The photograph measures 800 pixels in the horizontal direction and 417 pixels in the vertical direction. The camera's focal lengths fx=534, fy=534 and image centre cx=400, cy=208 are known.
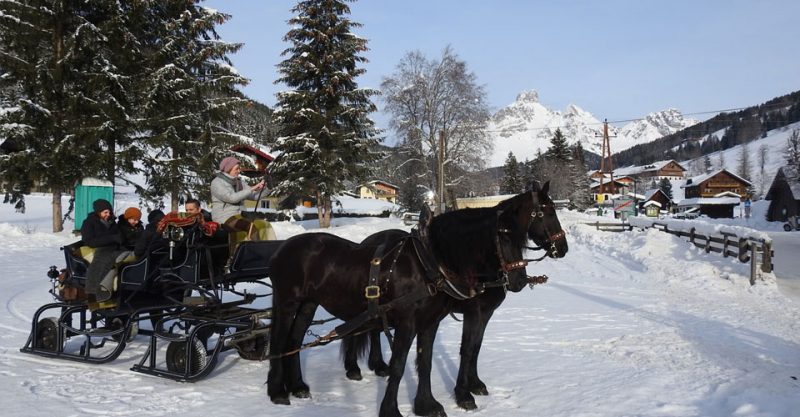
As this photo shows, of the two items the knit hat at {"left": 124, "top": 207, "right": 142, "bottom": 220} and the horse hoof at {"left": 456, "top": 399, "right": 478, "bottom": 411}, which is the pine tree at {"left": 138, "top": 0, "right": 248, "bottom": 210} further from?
the horse hoof at {"left": 456, "top": 399, "right": 478, "bottom": 411}

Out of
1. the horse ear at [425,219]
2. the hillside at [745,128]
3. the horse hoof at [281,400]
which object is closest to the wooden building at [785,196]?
the horse ear at [425,219]

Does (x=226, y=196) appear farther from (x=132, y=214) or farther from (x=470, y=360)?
(x=470, y=360)

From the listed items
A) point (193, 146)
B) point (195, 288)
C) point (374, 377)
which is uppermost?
point (193, 146)

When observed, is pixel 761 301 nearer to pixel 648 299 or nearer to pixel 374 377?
pixel 648 299

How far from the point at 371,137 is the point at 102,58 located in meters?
13.1

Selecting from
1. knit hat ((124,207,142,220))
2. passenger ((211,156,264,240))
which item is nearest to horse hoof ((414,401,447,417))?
passenger ((211,156,264,240))

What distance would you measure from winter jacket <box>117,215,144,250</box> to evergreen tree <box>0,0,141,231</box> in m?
15.8

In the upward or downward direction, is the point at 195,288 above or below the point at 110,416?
above

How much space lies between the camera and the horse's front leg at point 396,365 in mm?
4586

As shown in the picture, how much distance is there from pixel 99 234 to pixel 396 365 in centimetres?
393

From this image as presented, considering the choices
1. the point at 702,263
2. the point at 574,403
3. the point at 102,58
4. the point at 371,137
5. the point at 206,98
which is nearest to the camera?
the point at 574,403

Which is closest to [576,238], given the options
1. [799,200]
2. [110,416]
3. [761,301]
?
[761,301]

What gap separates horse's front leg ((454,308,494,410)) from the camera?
16.8ft

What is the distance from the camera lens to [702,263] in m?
14.5
